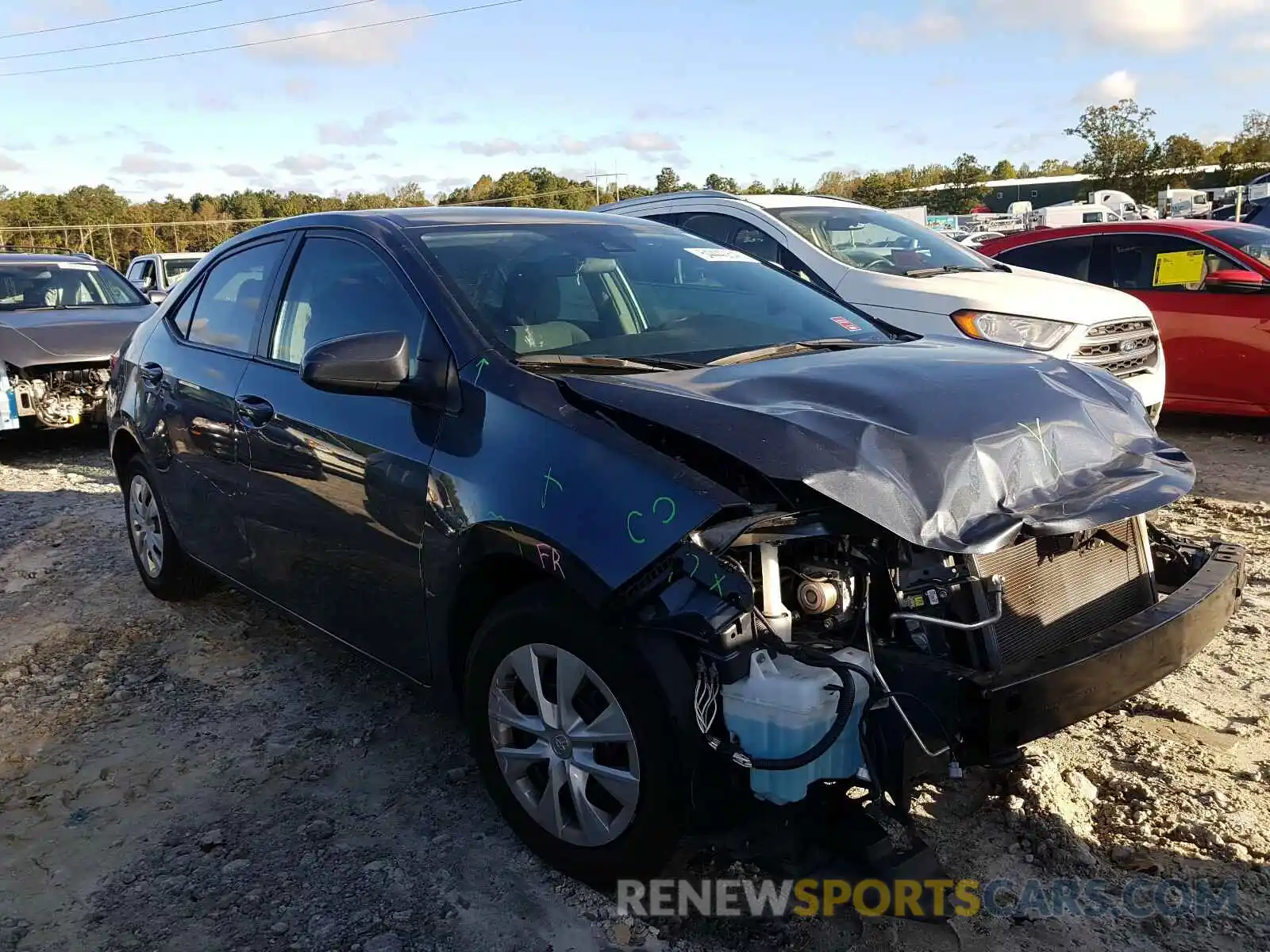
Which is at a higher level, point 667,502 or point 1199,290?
point 667,502

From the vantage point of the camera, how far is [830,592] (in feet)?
8.16

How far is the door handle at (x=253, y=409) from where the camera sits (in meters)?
3.60

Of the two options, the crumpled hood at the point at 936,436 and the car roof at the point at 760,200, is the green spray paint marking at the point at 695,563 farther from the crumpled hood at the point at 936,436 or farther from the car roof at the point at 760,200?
the car roof at the point at 760,200

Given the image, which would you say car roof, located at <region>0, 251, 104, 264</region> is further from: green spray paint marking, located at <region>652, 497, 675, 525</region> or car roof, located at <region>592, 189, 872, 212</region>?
green spray paint marking, located at <region>652, 497, 675, 525</region>

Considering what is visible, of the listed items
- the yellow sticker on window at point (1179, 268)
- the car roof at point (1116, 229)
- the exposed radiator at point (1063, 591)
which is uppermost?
the car roof at point (1116, 229)

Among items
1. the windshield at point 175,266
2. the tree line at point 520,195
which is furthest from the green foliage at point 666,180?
the windshield at point 175,266

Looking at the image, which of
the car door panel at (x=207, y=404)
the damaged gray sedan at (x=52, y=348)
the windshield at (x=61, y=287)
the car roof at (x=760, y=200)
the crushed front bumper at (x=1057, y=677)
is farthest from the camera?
the windshield at (x=61, y=287)

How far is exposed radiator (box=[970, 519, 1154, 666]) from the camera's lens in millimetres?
2561

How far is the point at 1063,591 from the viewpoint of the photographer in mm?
2777

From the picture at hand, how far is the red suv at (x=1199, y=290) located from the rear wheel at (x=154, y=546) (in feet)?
22.7

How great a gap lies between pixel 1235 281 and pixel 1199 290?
288 millimetres

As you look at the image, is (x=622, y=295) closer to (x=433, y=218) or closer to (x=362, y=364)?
(x=433, y=218)

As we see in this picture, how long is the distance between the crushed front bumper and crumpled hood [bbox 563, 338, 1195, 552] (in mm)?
292

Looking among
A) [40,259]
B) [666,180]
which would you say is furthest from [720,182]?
[40,259]
